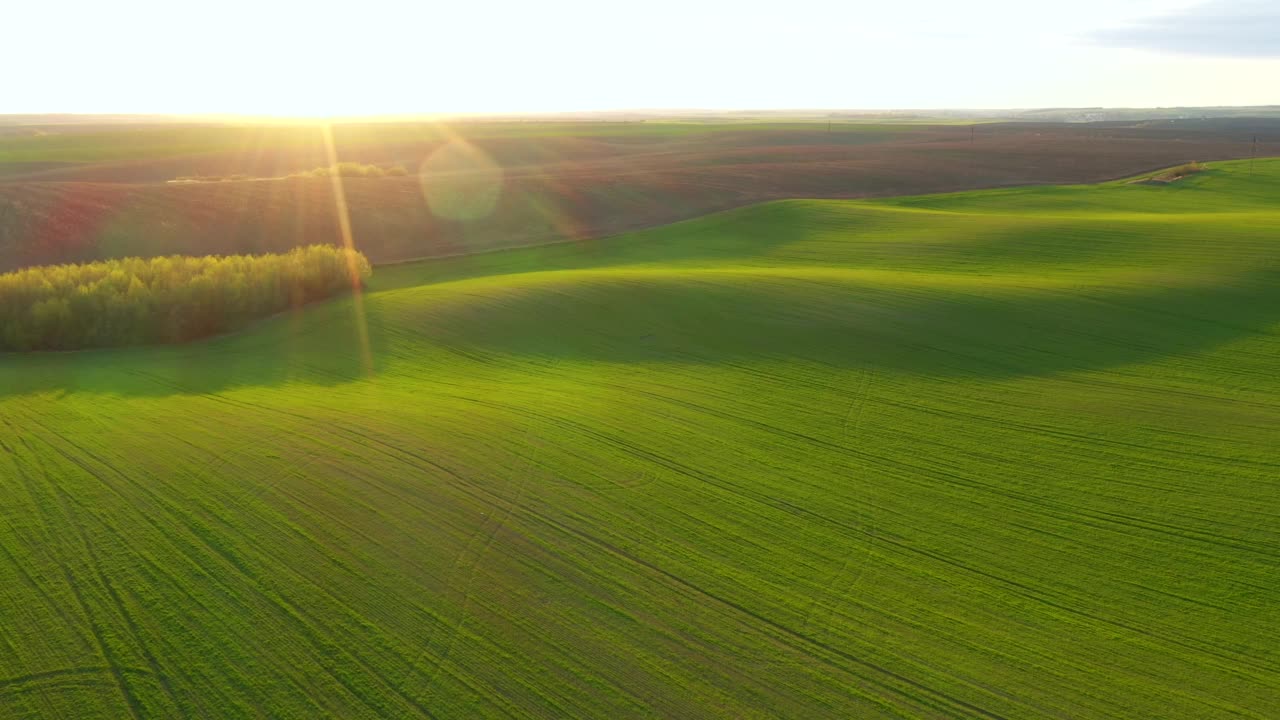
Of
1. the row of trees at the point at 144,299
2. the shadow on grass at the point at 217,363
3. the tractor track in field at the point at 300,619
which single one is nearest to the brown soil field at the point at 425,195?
the row of trees at the point at 144,299

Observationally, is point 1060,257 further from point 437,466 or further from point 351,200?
point 351,200

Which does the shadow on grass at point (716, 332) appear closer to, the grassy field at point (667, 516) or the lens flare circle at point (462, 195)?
the grassy field at point (667, 516)

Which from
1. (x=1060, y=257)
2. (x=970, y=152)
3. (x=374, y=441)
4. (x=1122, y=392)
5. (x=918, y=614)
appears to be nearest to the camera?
(x=918, y=614)

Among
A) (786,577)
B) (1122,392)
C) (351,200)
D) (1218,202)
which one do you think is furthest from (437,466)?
(1218,202)

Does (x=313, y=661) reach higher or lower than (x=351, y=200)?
lower

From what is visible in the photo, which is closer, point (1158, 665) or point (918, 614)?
point (1158, 665)

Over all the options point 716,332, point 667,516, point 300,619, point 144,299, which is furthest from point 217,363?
point 667,516

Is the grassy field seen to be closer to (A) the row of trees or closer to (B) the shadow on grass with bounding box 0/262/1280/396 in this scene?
(B) the shadow on grass with bounding box 0/262/1280/396

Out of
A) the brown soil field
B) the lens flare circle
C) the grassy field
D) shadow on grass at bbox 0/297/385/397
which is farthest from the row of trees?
the lens flare circle
